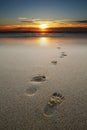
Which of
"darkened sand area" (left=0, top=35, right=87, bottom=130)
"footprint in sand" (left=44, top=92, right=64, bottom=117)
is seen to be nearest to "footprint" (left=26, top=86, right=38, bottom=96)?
"darkened sand area" (left=0, top=35, right=87, bottom=130)

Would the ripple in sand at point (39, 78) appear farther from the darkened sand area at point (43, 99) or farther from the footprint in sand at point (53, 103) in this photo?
the footprint in sand at point (53, 103)

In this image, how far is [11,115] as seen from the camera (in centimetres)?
154

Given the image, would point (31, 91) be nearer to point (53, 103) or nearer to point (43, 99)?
point (43, 99)

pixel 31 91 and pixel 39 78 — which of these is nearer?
pixel 31 91

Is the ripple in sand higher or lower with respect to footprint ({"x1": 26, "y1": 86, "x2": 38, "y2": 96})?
lower

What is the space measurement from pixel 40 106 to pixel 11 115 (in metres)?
0.26

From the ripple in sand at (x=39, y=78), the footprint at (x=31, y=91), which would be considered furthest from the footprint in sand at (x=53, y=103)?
the ripple in sand at (x=39, y=78)

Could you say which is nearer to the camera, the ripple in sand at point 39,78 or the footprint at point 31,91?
the footprint at point 31,91

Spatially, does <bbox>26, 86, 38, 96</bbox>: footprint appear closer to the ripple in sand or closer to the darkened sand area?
the darkened sand area

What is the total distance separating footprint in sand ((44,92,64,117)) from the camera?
5.19ft

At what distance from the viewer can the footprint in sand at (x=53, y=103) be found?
1.58 m

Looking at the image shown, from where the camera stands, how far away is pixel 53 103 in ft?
5.65

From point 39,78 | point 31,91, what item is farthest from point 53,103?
point 39,78

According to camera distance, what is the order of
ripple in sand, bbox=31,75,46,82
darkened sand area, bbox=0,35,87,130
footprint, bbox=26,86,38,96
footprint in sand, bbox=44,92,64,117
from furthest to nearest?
1. ripple in sand, bbox=31,75,46,82
2. footprint, bbox=26,86,38,96
3. footprint in sand, bbox=44,92,64,117
4. darkened sand area, bbox=0,35,87,130
